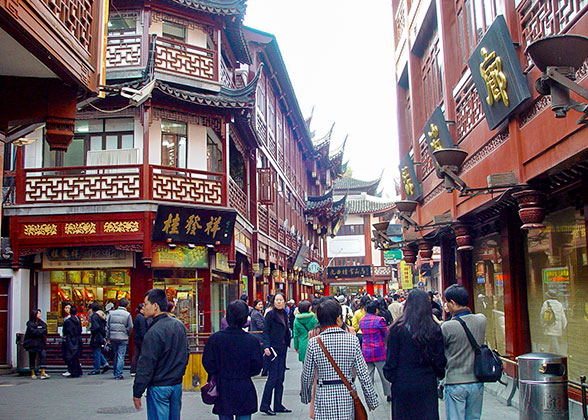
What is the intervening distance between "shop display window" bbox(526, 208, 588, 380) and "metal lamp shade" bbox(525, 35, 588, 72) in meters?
3.41

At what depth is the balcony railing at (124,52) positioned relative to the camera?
1764 centimetres

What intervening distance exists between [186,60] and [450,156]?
10.2 metres

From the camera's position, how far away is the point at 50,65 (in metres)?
6.98

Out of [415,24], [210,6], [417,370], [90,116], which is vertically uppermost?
[210,6]

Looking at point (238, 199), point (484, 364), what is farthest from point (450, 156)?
point (238, 199)

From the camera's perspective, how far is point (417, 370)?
5949 mm

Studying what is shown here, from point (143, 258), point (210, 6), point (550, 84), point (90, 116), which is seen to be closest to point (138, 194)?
point (143, 258)

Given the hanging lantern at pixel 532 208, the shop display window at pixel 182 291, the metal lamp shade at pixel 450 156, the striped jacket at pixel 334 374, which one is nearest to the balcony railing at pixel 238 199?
the shop display window at pixel 182 291

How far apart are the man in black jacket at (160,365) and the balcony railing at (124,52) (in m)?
12.4

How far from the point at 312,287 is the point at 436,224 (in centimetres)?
3809

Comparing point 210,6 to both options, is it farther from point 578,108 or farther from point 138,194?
point 578,108

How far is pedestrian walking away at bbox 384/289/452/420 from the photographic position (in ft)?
19.4

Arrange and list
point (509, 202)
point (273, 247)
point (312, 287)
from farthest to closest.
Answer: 1. point (312, 287)
2. point (273, 247)
3. point (509, 202)

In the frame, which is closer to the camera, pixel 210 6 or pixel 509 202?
pixel 509 202
